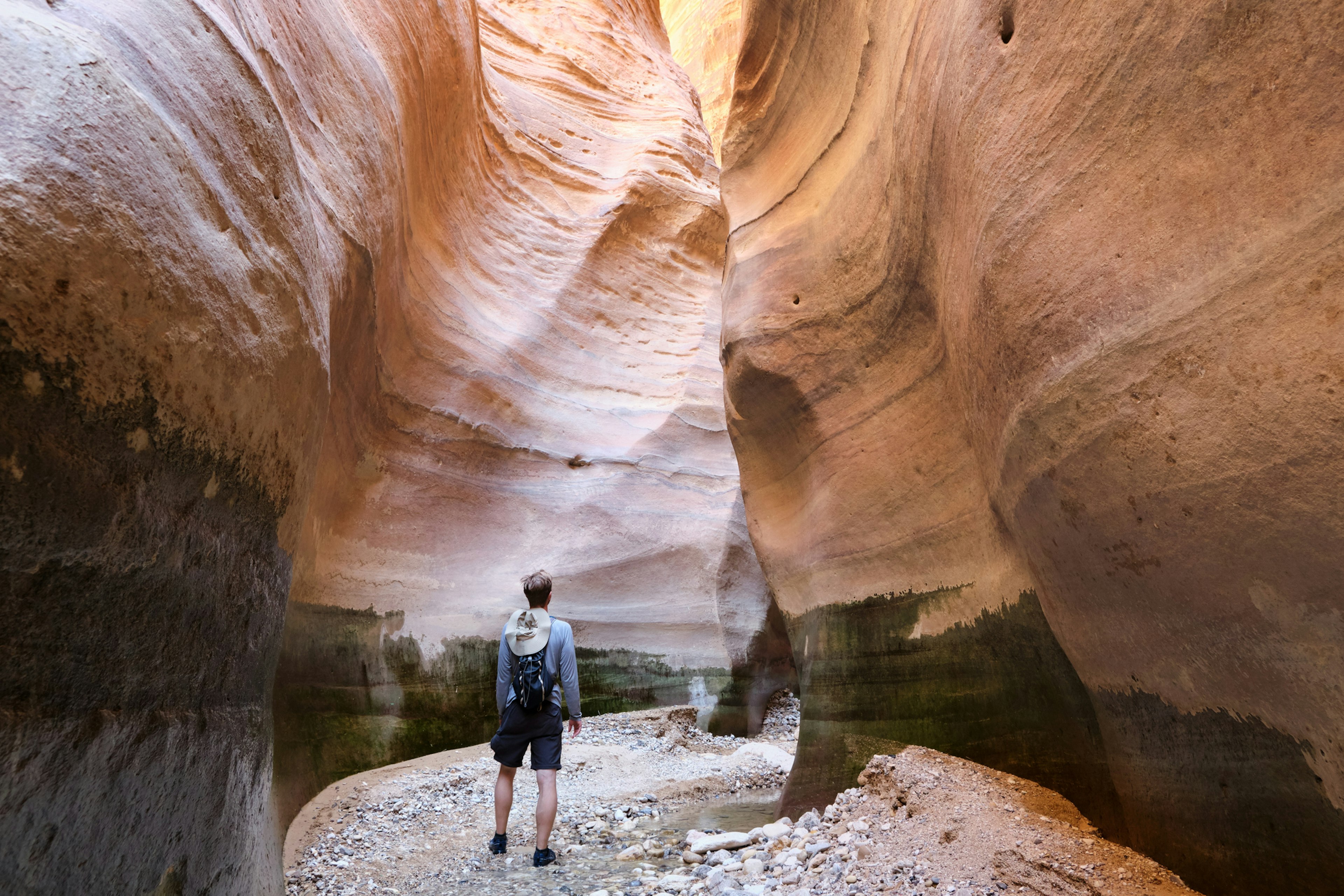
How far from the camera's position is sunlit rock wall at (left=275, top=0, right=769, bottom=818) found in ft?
21.6

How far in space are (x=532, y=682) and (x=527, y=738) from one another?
283mm

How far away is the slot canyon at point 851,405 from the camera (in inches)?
73.0

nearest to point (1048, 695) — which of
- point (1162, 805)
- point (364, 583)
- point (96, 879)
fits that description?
point (1162, 805)

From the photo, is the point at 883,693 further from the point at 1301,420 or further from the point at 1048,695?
the point at 1301,420

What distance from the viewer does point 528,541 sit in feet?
27.8

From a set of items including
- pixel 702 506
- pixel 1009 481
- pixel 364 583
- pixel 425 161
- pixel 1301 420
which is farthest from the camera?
pixel 702 506

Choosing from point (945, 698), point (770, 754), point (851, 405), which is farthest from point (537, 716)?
point (770, 754)

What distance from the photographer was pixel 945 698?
3.94m

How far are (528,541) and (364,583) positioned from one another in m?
1.81

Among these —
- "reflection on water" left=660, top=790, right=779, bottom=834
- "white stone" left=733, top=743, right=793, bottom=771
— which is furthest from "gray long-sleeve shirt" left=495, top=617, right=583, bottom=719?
"white stone" left=733, top=743, right=793, bottom=771

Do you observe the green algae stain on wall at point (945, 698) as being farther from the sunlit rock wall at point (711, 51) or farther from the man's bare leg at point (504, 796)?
the sunlit rock wall at point (711, 51)

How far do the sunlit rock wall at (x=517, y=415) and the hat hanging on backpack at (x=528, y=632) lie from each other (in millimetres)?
1848

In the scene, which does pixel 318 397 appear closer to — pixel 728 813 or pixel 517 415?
pixel 728 813

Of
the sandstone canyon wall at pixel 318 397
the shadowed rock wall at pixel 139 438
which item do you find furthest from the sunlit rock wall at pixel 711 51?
the shadowed rock wall at pixel 139 438
